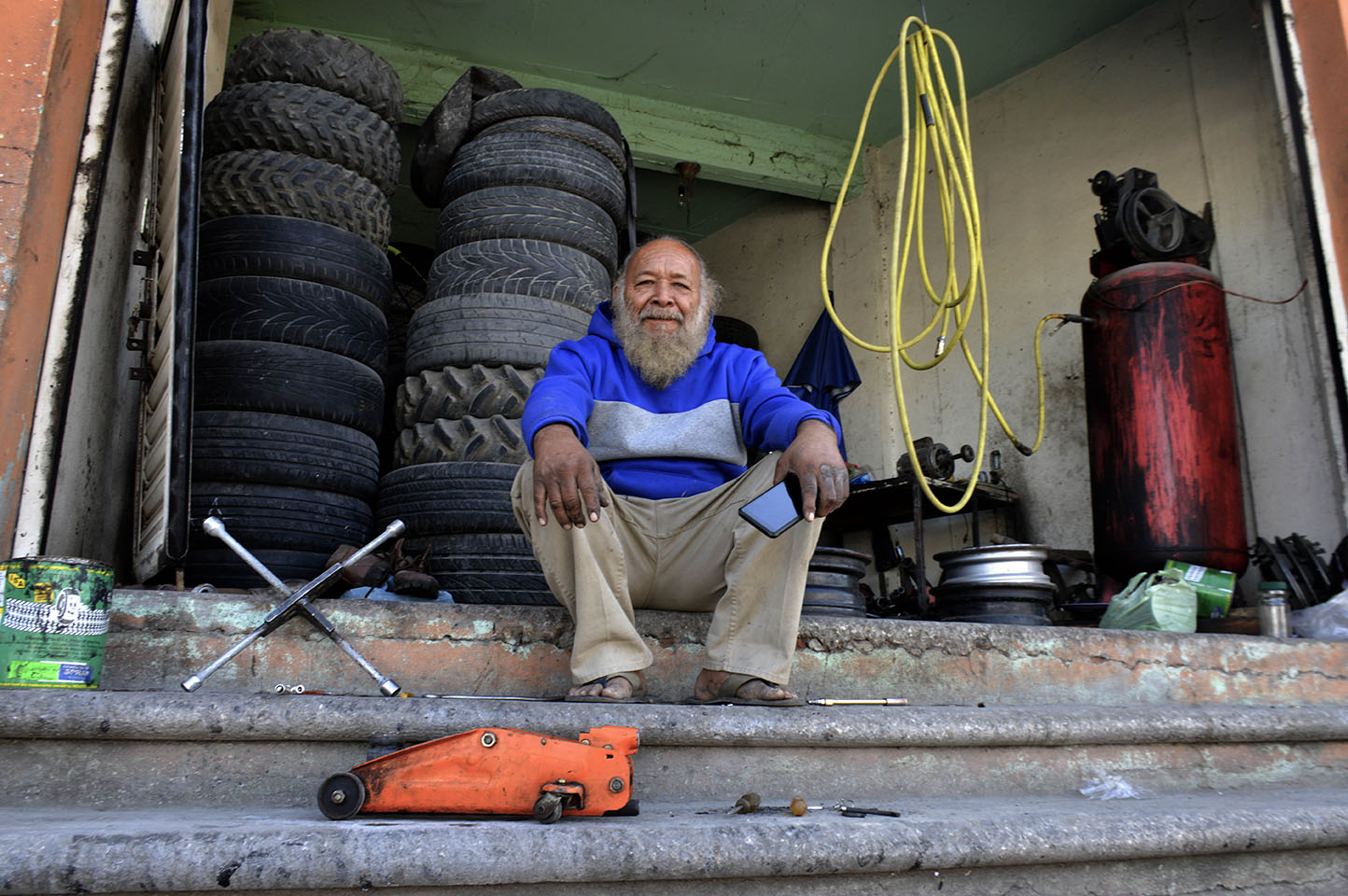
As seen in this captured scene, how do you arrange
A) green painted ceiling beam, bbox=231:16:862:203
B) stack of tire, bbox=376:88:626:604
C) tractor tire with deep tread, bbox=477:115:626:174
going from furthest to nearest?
green painted ceiling beam, bbox=231:16:862:203 → tractor tire with deep tread, bbox=477:115:626:174 → stack of tire, bbox=376:88:626:604

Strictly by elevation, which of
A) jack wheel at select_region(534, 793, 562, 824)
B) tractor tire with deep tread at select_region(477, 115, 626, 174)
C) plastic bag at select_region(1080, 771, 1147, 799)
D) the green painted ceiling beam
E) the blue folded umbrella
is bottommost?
plastic bag at select_region(1080, 771, 1147, 799)

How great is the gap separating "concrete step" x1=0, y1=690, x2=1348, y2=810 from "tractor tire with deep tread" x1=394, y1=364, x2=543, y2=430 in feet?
5.01

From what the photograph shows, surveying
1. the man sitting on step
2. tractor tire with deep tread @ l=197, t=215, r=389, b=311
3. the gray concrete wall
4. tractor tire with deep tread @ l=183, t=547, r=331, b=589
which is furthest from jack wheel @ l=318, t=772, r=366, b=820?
the gray concrete wall

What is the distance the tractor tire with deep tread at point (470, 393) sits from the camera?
310 centimetres

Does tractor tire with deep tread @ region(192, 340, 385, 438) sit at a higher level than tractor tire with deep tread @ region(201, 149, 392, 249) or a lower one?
lower

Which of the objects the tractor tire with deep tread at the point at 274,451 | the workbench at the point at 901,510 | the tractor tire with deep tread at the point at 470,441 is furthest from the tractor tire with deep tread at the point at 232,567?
the workbench at the point at 901,510

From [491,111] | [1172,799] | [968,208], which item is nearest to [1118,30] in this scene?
[968,208]

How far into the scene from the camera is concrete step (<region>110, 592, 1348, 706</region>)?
1906mm

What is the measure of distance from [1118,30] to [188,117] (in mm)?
4875

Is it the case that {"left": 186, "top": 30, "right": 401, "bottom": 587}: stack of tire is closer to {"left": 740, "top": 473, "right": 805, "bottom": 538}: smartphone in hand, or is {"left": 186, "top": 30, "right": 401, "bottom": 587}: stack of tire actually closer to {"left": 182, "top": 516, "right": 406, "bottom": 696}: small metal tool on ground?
{"left": 182, "top": 516, "right": 406, "bottom": 696}: small metal tool on ground

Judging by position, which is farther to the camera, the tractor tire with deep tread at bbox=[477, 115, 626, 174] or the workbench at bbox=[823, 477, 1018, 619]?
the workbench at bbox=[823, 477, 1018, 619]

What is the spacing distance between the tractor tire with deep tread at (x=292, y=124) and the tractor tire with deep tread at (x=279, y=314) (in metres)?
0.55

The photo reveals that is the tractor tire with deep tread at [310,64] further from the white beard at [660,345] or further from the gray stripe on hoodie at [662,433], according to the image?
the gray stripe on hoodie at [662,433]

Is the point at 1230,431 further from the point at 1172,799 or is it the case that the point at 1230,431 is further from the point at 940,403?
the point at 1172,799
